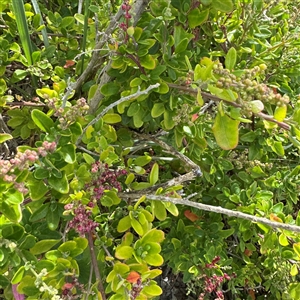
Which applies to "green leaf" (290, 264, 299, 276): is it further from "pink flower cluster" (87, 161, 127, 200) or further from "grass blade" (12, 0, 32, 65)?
"grass blade" (12, 0, 32, 65)

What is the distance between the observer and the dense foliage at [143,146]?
1.02 m

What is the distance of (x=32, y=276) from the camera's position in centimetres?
109

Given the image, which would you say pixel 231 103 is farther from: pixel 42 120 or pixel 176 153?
pixel 42 120

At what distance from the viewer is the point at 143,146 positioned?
151 cm

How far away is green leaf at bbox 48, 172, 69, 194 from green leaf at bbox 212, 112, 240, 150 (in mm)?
403

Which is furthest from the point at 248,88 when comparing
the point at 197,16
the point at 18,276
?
the point at 18,276

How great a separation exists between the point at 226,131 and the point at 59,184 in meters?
0.45

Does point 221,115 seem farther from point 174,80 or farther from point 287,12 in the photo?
point 287,12

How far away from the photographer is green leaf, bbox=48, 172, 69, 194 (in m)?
1.02

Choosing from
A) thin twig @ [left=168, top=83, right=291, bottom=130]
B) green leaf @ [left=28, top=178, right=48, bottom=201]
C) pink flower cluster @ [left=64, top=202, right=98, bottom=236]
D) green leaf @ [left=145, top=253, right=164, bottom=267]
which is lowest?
green leaf @ [left=145, top=253, right=164, bottom=267]

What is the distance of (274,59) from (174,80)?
0.51 m

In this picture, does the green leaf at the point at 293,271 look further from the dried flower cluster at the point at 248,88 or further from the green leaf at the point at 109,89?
the green leaf at the point at 109,89

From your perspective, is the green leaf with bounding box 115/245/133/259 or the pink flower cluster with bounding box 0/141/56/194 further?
the green leaf with bounding box 115/245/133/259

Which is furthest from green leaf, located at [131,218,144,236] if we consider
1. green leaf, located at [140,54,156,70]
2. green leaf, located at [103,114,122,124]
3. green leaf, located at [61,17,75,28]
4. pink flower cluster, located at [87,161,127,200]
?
green leaf, located at [61,17,75,28]
